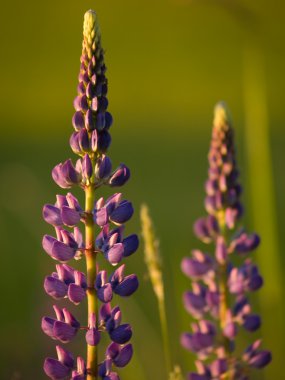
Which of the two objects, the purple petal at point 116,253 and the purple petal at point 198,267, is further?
the purple petal at point 198,267

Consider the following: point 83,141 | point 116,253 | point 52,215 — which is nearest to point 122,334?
point 116,253

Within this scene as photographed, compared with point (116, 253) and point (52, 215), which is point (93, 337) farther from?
point (52, 215)

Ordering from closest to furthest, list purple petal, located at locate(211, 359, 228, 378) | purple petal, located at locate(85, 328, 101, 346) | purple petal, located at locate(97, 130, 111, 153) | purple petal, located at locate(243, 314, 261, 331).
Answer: purple petal, located at locate(85, 328, 101, 346)
purple petal, located at locate(97, 130, 111, 153)
purple petal, located at locate(211, 359, 228, 378)
purple petal, located at locate(243, 314, 261, 331)

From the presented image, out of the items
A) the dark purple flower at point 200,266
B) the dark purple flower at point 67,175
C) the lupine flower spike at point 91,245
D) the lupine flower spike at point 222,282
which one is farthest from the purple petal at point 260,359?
the dark purple flower at point 67,175

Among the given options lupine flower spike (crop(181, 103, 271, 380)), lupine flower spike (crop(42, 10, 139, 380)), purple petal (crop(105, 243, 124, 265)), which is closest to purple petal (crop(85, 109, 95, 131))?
lupine flower spike (crop(42, 10, 139, 380))

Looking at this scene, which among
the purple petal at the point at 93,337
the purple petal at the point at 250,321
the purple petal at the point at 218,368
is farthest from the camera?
the purple petal at the point at 250,321

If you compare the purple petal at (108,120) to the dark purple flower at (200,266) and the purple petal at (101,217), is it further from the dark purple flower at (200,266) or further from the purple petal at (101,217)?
the dark purple flower at (200,266)

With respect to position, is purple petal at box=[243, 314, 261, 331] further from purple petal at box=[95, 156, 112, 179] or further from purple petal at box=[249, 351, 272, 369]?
purple petal at box=[95, 156, 112, 179]
